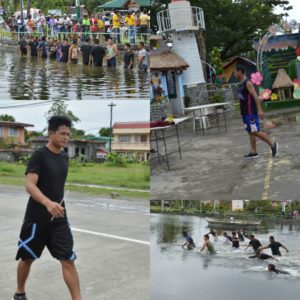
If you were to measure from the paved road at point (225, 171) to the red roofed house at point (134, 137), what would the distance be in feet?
2.38

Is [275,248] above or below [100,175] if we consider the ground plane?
above

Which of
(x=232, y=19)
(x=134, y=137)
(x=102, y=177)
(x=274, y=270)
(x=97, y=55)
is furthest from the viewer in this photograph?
(x=102, y=177)

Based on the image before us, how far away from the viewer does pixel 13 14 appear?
20.9m

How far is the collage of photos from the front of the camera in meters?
3.01

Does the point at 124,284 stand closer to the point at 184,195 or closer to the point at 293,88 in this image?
the point at 184,195

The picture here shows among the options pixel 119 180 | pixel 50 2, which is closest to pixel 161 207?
pixel 119 180

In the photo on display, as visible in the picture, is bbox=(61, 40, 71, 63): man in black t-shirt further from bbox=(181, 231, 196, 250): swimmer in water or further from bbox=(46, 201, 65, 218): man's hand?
bbox=(46, 201, 65, 218): man's hand

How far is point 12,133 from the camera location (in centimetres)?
1052

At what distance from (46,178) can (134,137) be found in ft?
11.5

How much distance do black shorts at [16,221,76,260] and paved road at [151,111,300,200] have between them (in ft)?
2.40

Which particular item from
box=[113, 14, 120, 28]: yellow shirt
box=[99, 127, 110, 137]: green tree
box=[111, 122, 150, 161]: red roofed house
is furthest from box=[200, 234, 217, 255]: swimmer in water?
box=[113, 14, 120, 28]: yellow shirt

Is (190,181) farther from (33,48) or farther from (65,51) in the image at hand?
(33,48)

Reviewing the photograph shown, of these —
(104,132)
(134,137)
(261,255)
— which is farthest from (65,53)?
(261,255)

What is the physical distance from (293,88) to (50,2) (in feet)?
53.7
